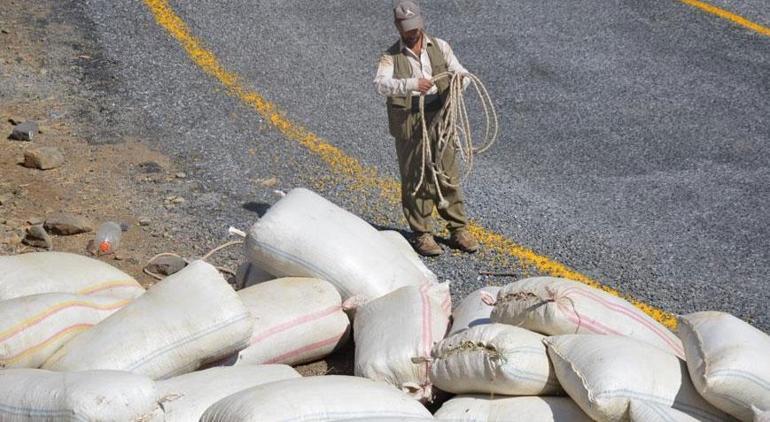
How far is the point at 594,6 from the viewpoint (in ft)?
30.9

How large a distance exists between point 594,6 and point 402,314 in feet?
17.7

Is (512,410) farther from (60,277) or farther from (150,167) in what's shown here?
→ (150,167)

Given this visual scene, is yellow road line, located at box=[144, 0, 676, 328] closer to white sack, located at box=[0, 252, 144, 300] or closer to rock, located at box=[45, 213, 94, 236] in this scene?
rock, located at box=[45, 213, 94, 236]

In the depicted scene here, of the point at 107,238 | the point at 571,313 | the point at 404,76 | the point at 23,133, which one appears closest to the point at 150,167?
the point at 23,133

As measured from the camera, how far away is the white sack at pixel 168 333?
420 centimetres

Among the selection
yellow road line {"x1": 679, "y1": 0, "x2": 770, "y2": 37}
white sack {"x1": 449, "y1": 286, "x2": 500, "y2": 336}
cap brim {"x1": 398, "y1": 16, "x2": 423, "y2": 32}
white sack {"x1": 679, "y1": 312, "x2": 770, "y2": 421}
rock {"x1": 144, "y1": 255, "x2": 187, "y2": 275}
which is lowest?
yellow road line {"x1": 679, "y1": 0, "x2": 770, "y2": 37}

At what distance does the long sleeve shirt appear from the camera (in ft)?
19.3

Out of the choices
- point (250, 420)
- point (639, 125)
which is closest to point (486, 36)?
point (639, 125)

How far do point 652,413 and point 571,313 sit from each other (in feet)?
2.02

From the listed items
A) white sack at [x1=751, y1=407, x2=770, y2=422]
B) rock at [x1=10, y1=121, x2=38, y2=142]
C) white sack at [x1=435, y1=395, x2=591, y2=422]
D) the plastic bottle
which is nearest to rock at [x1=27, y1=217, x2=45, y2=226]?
the plastic bottle

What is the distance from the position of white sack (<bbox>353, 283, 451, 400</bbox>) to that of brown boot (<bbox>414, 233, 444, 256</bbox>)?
3.85 feet

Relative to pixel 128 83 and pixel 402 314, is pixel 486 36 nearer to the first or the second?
pixel 128 83

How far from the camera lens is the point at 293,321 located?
4812 mm

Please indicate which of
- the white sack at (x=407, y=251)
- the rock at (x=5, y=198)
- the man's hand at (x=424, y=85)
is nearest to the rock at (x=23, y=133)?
the rock at (x=5, y=198)
